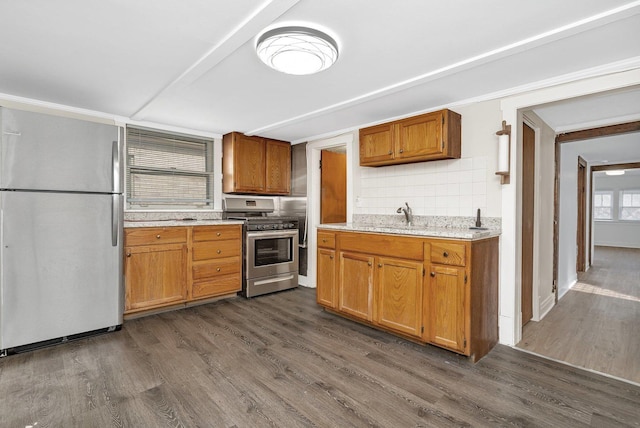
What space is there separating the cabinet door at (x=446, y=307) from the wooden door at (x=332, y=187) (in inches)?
91.1

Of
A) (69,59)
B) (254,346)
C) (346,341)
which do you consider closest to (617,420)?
(346,341)

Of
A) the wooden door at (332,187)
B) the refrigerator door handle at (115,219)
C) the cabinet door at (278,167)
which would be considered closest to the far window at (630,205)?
the wooden door at (332,187)

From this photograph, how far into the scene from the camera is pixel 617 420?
67.5 inches

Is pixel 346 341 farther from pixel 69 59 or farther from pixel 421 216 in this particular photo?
pixel 69 59

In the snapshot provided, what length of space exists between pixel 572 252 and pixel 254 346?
474cm

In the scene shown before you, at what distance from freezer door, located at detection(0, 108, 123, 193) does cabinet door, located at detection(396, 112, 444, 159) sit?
2.63 metres

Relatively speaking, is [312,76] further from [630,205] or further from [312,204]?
[630,205]

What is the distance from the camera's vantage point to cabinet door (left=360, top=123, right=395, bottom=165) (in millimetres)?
3230

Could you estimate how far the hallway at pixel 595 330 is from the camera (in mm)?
2381

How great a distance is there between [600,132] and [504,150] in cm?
178

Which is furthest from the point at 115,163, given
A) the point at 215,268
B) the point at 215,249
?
the point at 215,268

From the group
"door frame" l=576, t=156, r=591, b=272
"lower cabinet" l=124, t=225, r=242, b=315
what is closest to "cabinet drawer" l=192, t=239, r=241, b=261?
"lower cabinet" l=124, t=225, r=242, b=315

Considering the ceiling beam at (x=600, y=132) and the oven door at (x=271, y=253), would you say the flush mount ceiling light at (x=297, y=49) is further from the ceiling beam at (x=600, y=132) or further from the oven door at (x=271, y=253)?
the ceiling beam at (x=600, y=132)

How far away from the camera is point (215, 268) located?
3775 mm
